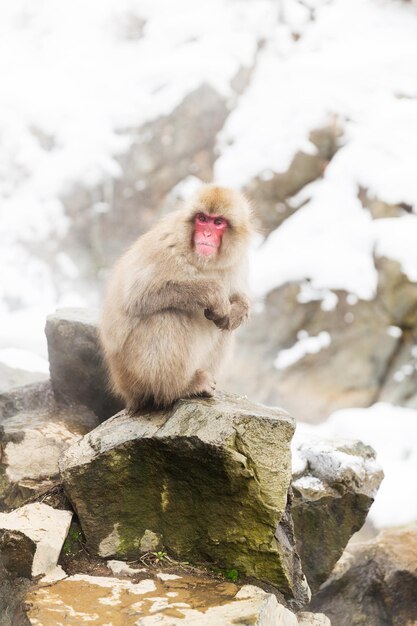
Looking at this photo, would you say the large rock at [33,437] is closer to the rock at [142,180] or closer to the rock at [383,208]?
the rock at [142,180]

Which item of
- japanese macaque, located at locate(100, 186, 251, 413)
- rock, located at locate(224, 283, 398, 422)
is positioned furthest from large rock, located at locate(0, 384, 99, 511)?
rock, located at locate(224, 283, 398, 422)

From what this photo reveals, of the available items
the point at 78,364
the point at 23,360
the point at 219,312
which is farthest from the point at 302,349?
the point at 219,312

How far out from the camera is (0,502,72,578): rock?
2627mm

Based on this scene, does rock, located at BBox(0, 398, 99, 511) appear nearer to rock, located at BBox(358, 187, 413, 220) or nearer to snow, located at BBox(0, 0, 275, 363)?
snow, located at BBox(0, 0, 275, 363)

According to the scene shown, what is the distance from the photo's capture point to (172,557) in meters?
2.82

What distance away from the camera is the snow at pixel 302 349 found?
658 centimetres

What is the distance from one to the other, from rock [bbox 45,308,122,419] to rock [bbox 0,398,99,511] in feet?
0.24

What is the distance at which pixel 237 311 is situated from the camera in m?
3.13

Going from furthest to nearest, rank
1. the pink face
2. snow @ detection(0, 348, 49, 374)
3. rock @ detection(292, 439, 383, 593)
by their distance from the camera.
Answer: snow @ detection(0, 348, 49, 374) → rock @ detection(292, 439, 383, 593) → the pink face

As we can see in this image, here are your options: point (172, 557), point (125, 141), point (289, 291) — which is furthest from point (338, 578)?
point (125, 141)

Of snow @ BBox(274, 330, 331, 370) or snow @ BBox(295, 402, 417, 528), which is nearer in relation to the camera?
snow @ BBox(295, 402, 417, 528)

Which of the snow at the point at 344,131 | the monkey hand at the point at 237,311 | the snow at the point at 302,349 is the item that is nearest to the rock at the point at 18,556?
the monkey hand at the point at 237,311

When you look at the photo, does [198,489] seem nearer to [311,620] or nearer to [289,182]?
[311,620]

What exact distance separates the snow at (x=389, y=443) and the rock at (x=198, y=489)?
6.07 ft
